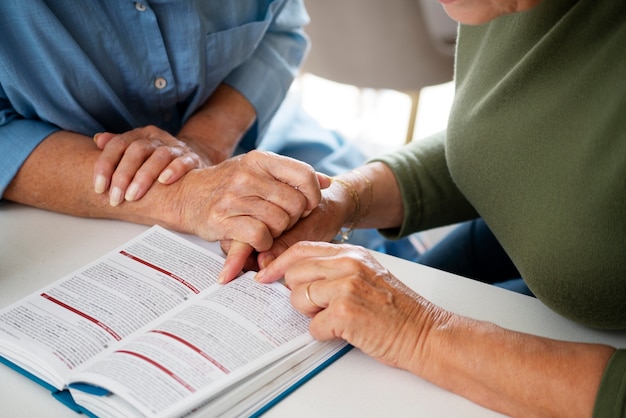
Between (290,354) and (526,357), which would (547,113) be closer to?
(526,357)

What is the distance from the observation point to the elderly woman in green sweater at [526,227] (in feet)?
2.58

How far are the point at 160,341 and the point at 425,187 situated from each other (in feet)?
2.08

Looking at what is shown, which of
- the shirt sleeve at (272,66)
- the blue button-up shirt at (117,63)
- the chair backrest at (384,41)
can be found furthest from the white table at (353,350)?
the chair backrest at (384,41)

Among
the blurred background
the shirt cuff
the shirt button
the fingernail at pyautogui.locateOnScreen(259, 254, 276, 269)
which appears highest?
the shirt button

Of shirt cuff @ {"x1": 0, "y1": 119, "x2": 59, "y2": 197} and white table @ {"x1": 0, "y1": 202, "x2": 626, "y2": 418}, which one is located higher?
shirt cuff @ {"x1": 0, "y1": 119, "x2": 59, "y2": 197}

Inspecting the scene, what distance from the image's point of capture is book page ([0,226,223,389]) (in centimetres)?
80

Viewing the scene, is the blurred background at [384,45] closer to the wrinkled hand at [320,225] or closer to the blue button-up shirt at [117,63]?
the blue button-up shirt at [117,63]

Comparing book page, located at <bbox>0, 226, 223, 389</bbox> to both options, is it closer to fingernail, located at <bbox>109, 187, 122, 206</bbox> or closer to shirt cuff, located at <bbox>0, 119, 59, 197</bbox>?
fingernail, located at <bbox>109, 187, 122, 206</bbox>

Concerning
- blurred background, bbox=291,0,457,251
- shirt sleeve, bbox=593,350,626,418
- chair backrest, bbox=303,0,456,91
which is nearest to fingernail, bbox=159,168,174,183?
shirt sleeve, bbox=593,350,626,418

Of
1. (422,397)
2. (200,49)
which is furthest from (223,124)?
(422,397)

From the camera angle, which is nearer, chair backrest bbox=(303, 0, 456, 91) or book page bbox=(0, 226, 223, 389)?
book page bbox=(0, 226, 223, 389)

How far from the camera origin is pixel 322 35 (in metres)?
2.37

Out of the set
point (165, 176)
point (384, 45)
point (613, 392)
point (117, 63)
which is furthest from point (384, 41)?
point (613, 392)

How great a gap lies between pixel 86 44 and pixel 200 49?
214 millimetres
